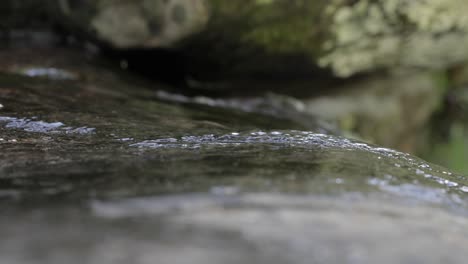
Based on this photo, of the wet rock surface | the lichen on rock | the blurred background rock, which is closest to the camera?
the wet rock surface

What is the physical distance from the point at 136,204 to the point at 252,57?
387 centimetres

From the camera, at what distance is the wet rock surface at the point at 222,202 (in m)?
1.01

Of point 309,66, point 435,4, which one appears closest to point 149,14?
point 309,66

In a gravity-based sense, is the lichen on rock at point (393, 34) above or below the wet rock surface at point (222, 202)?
above

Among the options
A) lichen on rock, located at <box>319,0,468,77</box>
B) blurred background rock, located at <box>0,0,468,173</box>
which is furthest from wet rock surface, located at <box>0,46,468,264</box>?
lichen on rock, located at <box>319,0,468,77</box>

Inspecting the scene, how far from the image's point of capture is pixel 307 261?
103 centimetres

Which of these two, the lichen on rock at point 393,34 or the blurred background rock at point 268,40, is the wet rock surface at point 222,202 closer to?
the blurred background rock at point 268,40

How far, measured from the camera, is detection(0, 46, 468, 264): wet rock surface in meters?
1.01

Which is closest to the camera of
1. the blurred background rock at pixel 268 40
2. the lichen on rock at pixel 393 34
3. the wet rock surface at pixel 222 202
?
the wet rock surface at pixel 222 202

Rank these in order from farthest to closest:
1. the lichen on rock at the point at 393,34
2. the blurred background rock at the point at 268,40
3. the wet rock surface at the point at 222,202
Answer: the lichen on rock at the point at 393,34
the blurred background rock at the point at 268,40
the wet rock surface at the point at 222,202

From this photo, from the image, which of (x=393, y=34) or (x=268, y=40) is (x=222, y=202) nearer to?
(x=268, y=40)

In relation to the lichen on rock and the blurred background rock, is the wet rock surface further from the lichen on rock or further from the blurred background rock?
the lichen on rock

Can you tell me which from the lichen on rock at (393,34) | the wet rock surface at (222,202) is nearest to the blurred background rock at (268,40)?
the lichen on rock at (393,34)

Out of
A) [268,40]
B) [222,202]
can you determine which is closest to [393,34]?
[268,40]
